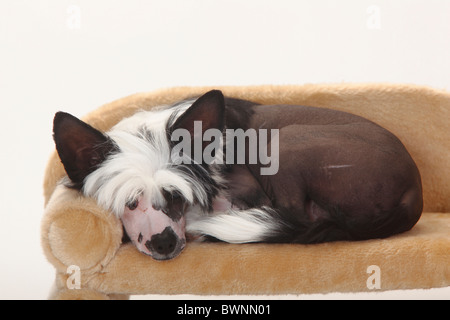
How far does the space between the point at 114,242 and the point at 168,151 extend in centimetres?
44

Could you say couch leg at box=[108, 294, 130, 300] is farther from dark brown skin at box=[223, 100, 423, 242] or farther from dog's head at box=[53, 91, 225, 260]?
dark brown skin at box=[223, 100, 423, 242]

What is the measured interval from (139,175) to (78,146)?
294 millimetres

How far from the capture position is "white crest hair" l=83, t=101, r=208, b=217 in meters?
2.54

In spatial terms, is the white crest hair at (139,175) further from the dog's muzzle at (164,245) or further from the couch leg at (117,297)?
the couch leg at (117,297)

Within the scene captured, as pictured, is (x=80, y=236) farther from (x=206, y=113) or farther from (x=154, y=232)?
(x=206, y=113)

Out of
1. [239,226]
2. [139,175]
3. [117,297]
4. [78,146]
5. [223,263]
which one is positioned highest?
[78,146]

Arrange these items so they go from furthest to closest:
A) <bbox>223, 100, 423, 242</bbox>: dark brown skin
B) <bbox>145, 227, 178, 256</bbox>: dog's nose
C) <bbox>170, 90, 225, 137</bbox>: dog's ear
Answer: <bbox>223, 100, 423, 242</bbox>: dark brown skin → <bbox>170, 90, 225, 137</bbox>: dog's ear → <bbox>145, 227, 178, 256</bbox>: dog's nose

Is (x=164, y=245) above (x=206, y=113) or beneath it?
beneath

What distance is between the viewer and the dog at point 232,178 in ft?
8.36

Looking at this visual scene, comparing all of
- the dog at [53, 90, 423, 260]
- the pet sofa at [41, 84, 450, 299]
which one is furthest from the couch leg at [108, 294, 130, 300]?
the dog at [53, 90, 423, 260]

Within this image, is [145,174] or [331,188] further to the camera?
[331,188]

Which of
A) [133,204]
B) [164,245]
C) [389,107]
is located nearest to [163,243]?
[164,245]

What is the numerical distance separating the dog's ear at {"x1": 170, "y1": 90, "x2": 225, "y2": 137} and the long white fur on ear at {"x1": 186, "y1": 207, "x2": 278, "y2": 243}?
39 centimetres

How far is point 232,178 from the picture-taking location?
2879 millimetres
